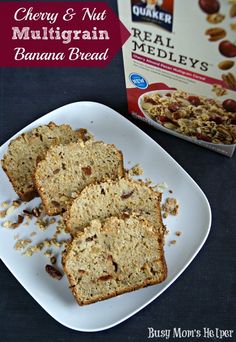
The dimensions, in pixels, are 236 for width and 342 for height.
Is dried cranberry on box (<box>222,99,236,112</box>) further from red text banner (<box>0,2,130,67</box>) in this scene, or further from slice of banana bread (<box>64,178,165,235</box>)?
red text banner (<box>0,2,130,67</box>)

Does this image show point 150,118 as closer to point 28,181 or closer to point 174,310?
point 28,181

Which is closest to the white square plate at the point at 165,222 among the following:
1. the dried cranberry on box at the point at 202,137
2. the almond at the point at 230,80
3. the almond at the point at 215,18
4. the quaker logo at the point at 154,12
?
the dried cranberry on box at the point at 202,137

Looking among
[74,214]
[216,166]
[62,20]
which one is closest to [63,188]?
[74,214]

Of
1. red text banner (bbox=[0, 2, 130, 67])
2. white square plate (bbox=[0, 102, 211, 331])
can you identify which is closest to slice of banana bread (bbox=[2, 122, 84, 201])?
white square plate (bbox=[0, 102, 211, 331])

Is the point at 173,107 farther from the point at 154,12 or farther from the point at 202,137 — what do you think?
the point at 154,12

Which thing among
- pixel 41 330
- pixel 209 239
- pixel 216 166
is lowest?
pixel 41 330

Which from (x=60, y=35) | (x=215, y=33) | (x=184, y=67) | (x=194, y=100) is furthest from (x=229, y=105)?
(x=60, y=35)
